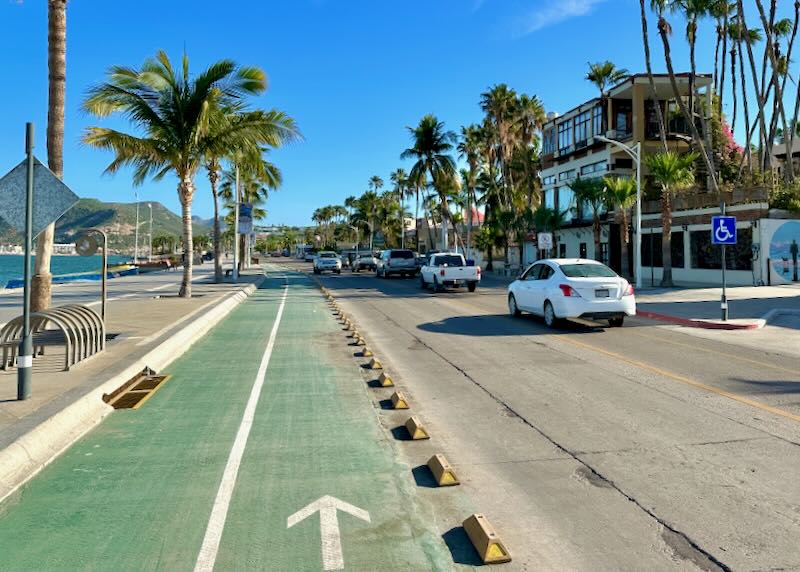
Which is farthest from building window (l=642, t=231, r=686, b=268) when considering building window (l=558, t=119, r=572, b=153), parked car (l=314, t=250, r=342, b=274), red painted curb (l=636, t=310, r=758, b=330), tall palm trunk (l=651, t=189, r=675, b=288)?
parked car (l=314, t=250, r=342, b=274)

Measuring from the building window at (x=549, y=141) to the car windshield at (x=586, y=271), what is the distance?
3830cm

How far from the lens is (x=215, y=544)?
3848 mm

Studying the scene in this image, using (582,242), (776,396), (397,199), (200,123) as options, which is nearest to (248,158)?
(200,123)

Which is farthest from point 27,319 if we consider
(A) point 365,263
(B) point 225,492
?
(A) point 365,263

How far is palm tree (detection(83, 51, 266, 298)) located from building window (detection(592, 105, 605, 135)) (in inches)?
1170

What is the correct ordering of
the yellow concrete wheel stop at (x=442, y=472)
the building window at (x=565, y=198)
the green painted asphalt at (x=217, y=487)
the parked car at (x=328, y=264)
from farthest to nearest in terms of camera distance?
the parked car at (x=328, y=264) → the building window at (x=565, y=198) → the yellow concrete wheel stop at (x=442, y=472) → the green painted asphalt at (x=217, y=487)

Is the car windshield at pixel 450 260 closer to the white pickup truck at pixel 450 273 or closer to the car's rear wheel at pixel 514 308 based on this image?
the white pickup truck at pixel 450 273

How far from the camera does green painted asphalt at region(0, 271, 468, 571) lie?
12.2ft

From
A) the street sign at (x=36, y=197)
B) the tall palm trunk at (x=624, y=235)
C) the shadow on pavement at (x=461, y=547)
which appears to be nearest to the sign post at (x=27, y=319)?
the street sign at (x=36, y=197)

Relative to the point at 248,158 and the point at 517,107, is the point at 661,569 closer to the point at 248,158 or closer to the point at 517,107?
the point at 248,158

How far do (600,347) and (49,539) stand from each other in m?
9.67

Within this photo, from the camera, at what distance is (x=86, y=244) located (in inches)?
446

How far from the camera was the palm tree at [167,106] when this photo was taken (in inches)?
732

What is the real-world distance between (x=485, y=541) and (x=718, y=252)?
31318 mm
